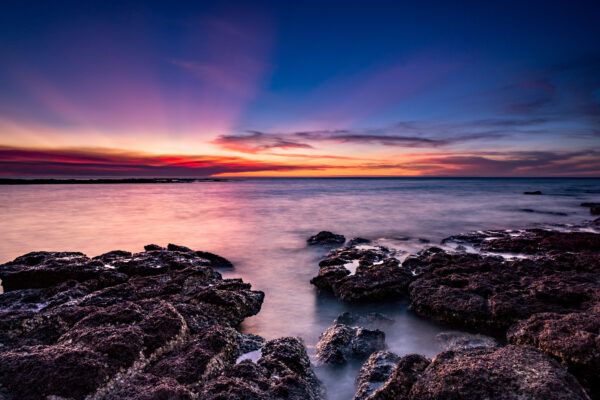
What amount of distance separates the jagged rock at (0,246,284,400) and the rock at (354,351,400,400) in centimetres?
58

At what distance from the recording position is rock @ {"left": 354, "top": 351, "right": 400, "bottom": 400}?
332cm

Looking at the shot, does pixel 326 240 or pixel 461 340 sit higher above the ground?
pixel 461 340

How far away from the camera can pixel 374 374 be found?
3514mm

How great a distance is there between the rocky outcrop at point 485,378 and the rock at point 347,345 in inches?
47.3

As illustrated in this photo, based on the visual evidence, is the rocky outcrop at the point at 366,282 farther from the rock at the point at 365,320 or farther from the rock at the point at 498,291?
the rock at the point at 365,320

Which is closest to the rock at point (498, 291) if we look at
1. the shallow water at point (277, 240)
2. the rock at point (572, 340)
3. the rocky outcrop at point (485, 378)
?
the shallow water at point (277, 240)

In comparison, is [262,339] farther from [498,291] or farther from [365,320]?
[498,291]

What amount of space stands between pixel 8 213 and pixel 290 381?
26400 millimetres

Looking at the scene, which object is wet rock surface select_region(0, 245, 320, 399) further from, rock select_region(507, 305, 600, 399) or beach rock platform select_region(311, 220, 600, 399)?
rock select_region(507, 305, 600, 399)

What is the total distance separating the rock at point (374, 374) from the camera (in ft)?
10.9

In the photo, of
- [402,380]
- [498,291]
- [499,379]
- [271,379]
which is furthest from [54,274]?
[498,291]

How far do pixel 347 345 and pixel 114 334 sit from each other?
9.67 feet

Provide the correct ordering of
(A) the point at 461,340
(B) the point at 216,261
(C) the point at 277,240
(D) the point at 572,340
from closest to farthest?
(D) the point at 572,340
(A) the point at 461,340
(B) the point at 216,261
(C) the point at 277,240

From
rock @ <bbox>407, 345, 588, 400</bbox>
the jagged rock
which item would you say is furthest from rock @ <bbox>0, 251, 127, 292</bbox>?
rock @ <bbox>407, 345, 588, 400</bbox>
